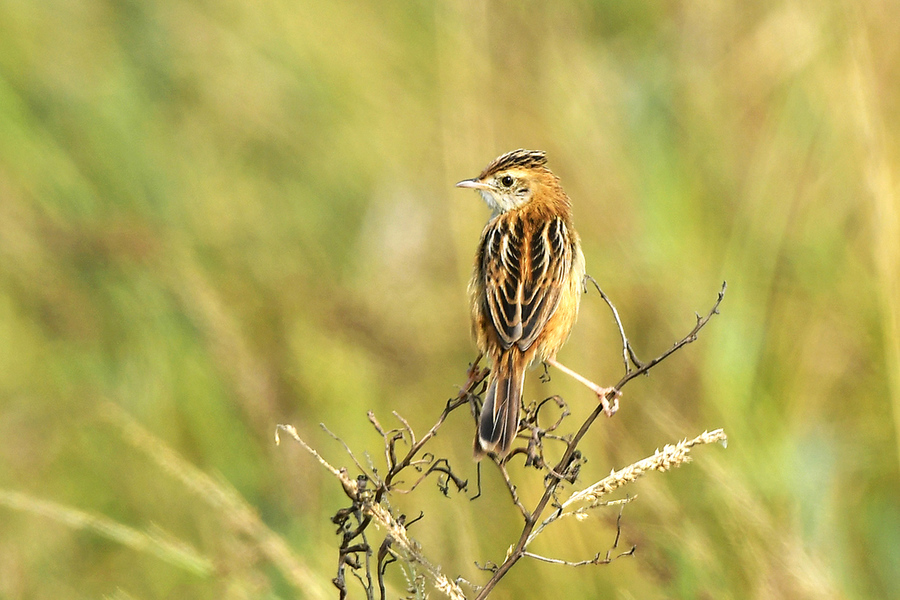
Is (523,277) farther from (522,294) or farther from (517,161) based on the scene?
(517,161)

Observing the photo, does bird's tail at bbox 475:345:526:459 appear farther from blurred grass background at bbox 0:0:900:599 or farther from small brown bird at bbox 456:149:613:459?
blurred grass background at bbox 0:0:900:599

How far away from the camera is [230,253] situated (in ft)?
21.3

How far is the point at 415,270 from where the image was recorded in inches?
265

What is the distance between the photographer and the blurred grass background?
4469mm

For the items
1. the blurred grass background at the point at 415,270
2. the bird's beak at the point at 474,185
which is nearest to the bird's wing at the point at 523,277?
the bird's beak at the point at 474,185

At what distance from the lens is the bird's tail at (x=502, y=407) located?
317 centimetres

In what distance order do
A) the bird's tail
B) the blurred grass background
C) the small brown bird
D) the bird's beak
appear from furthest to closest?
the bird's beak
the blurred grass background
the small brown bird
the bird's tail

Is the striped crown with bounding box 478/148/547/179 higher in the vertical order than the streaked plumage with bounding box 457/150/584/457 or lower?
higher

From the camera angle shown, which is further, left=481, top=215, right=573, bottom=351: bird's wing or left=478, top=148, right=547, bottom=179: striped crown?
left=478, top=148, right=547, bottom=179: striped crown

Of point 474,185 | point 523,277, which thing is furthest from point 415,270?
point 523,277

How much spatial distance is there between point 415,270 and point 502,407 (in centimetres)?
342

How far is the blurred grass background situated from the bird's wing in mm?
651

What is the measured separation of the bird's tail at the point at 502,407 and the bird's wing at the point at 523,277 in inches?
3.2

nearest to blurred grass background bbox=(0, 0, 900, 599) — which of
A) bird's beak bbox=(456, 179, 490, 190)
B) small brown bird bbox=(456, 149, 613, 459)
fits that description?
bird's beak bbox=(456, 179, 490, 190)
